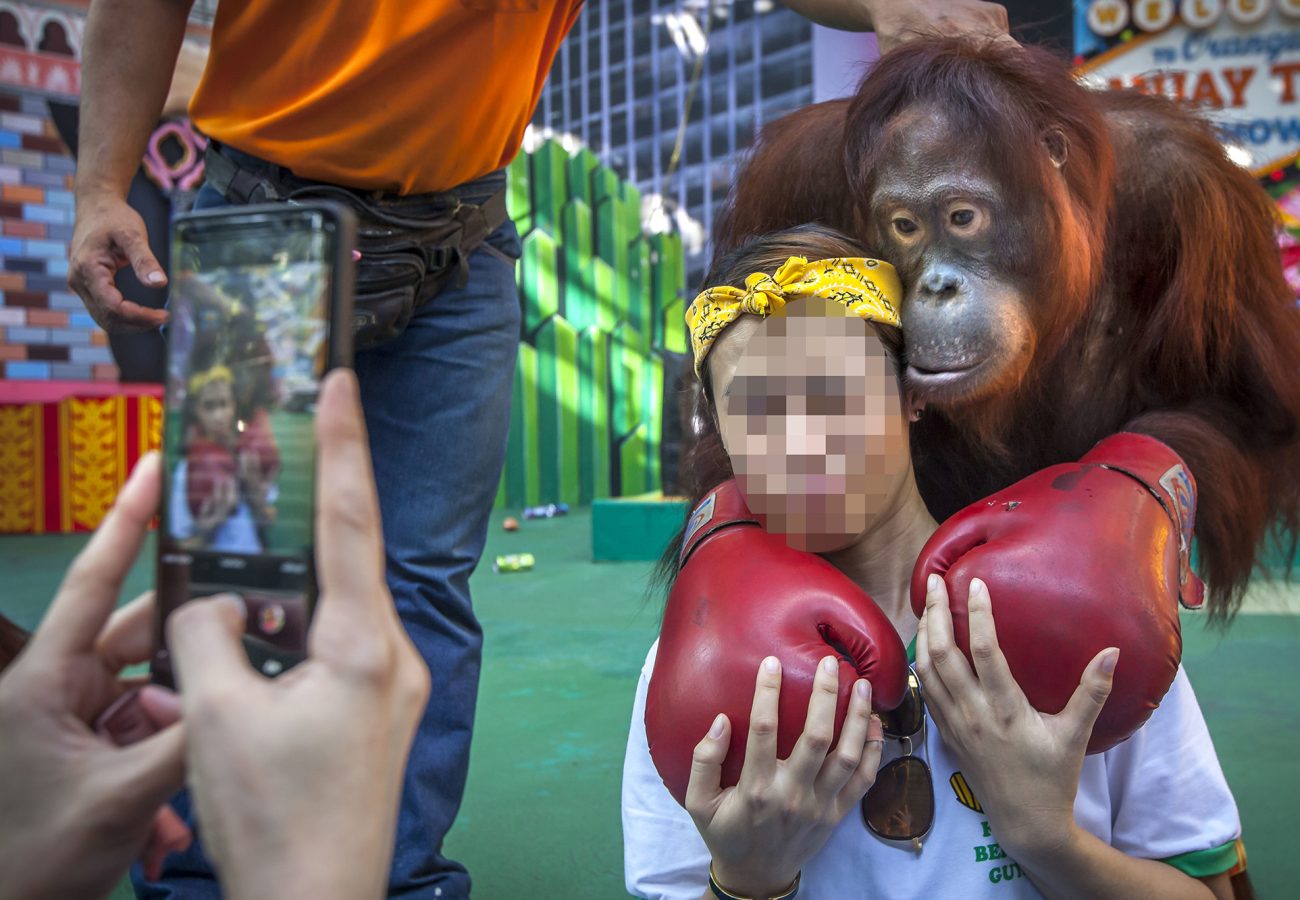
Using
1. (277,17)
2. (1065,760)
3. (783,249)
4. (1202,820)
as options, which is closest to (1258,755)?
(1202,820)

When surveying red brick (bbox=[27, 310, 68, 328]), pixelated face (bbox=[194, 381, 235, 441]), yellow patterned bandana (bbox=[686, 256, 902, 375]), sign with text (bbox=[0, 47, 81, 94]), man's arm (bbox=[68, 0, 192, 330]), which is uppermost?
sign with text (bbox=[0, 47, 81, 94])

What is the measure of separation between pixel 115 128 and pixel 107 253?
0.16 metres

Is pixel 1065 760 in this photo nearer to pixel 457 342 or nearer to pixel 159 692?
pixel 159 692

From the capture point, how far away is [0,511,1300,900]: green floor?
5.60 ft

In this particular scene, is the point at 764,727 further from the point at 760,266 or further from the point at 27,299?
the point at 27,299

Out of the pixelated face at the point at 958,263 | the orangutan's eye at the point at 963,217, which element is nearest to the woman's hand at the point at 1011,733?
the pixelated face at the point at 958,263

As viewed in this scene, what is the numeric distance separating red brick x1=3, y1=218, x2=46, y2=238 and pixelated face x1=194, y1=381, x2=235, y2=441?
6.84 metres

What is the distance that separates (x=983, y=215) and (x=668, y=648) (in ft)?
1.58

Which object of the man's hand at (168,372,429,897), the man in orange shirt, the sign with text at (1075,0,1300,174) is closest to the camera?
the man's hand at (168,372,429,897)

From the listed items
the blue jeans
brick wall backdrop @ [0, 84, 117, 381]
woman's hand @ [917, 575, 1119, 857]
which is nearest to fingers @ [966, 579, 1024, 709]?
woman's hand @ [917, 575, 1119, 857]

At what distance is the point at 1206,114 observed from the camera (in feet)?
4.34

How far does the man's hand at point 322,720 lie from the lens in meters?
0.43

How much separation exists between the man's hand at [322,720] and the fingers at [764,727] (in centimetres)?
42

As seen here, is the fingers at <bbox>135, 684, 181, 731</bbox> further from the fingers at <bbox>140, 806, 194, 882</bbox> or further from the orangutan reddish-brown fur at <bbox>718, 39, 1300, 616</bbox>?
the orangutan reddish-brown fur at <bbox>718, 39, 1300, 616</bbox>
